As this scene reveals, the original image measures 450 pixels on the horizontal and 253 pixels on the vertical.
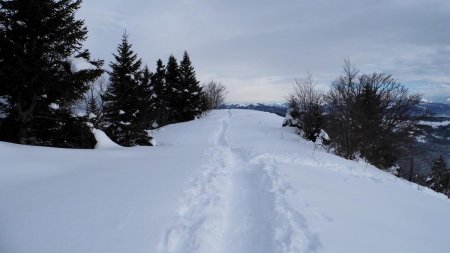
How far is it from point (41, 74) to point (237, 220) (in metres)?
8.07

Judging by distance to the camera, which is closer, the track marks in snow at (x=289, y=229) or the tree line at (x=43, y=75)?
the track marks in snow at (x=289, y=229)

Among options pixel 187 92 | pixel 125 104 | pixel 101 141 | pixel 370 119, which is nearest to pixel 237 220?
pixel 101 141

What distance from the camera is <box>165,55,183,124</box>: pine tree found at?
120 ft

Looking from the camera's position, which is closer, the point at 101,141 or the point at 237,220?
the point at 237,220

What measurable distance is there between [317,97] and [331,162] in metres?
14.1

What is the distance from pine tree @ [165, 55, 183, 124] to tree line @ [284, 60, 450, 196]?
15366 mm

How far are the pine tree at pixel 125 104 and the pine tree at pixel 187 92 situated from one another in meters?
16.1

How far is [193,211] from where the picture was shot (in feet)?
15.2

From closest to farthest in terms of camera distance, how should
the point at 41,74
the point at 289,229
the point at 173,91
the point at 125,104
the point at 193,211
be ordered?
the point at 289,229 → the point at 193,211 → the point at 41,74 → the point at 125,104 → the point at 173,91

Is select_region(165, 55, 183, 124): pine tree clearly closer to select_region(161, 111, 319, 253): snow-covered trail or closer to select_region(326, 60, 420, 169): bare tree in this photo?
select_region(326, 60, 420, 169): bare tree

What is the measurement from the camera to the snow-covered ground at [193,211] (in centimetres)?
364

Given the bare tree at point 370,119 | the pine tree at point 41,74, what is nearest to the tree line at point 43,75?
the pine tree at point 41,74

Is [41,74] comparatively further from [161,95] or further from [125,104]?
[161,95]

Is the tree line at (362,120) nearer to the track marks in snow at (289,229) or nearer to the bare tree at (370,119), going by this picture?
the bare tree at (370,119)
